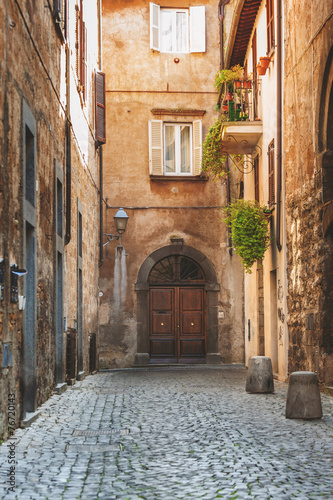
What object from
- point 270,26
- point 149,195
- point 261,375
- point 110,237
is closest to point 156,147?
point 149,195

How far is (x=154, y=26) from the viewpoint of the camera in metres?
20.4

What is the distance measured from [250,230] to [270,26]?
3.94m

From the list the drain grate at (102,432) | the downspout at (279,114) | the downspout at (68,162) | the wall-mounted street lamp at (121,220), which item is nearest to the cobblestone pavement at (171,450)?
the drain grate at (102,432)

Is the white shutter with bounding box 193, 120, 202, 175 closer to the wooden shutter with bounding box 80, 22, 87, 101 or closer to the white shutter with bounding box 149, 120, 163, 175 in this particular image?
the white shutter with bounding box 149, 120, 163, 175

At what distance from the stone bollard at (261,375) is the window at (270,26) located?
6.39 m

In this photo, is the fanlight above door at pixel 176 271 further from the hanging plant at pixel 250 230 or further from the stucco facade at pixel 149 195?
the hanging plant at pixel 250 230

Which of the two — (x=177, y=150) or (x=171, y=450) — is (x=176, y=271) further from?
(x=171, y=450)

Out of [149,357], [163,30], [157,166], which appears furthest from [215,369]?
[163,30]

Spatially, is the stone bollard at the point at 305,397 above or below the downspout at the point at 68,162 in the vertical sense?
below

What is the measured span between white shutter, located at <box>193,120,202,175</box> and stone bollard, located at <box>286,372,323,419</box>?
12457mm

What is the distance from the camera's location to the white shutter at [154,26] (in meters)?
20.3

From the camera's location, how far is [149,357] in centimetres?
1942

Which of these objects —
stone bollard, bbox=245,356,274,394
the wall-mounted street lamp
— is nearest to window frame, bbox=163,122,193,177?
the wall-mounted street lamp

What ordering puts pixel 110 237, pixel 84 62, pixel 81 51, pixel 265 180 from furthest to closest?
1. pixel 110 237
2. pixel 84 62
3. pixel 265 180
4. pixel 81 51
